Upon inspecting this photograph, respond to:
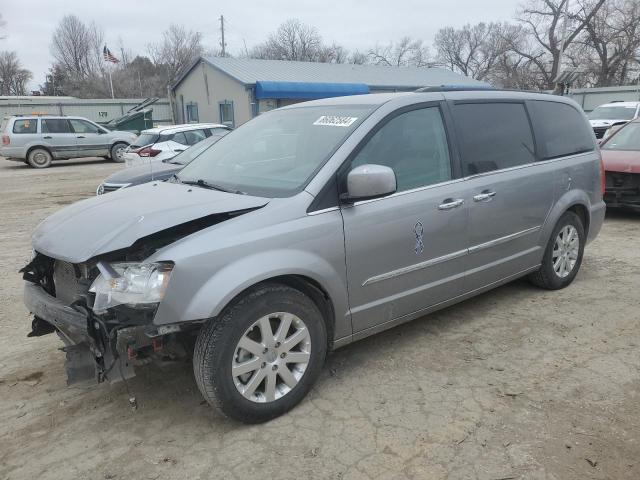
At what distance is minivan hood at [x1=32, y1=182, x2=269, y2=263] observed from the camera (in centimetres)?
267

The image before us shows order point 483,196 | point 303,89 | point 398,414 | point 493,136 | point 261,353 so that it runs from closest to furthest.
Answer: point 261,353 < point 398,414 < point 483,196 < point 493,136 < point 303,89

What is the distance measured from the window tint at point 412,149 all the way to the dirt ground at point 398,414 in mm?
1231

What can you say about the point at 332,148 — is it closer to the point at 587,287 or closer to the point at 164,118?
the point at 587,287

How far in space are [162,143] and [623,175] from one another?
947cm

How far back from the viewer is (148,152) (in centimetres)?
1166

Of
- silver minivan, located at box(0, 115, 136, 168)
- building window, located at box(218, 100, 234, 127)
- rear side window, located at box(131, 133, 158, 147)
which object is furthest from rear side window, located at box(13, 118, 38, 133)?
building window, located at box(218, 100, 234, 127)

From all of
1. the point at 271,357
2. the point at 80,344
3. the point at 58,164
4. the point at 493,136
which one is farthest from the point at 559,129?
the point at 58,164

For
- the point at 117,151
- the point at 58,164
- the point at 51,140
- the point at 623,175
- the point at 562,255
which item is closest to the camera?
the point at 562,255

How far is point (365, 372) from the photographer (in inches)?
135

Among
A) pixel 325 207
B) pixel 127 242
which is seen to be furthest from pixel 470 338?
pixel 127 242

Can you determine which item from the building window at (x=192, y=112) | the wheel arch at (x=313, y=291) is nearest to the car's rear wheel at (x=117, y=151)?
the building window at (x=192, y=112)

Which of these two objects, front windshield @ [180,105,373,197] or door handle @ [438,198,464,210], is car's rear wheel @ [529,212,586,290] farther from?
front windshield @ [180,105,373,197]

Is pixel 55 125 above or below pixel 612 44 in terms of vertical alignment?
below

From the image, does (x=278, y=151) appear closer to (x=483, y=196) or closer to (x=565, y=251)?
(x=483, y=196)
